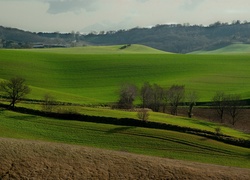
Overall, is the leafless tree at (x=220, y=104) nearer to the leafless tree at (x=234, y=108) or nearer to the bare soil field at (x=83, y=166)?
the leafless tree at (x=234, y=108)

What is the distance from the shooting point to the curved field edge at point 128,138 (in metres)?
39.8

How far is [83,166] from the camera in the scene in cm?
2603

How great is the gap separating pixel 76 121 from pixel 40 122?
187 inches

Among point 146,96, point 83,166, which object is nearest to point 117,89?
point 146,96

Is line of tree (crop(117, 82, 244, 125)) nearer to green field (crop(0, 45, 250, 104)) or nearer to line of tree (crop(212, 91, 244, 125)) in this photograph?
line of tree (crop(212, 91, 244, 125))

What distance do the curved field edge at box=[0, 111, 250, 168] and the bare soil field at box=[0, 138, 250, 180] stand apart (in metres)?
11.2

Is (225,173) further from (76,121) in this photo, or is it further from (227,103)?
(227,103)

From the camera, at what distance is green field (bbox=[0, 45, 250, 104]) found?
90188 millimetres

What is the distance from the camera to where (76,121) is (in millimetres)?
48406

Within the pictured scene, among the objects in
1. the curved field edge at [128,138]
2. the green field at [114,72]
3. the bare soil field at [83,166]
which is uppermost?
the green field at [114,72]

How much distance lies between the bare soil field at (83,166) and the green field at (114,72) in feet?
139

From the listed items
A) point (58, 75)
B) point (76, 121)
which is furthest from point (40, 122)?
point (58, 75)

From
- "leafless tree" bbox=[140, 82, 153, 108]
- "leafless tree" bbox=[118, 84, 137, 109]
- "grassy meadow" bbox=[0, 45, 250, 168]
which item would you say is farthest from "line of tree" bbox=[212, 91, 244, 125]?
"leafless tree" bbox=[118, 84, 137, 109]

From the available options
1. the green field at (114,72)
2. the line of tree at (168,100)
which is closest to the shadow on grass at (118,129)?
the line of tree at (168,100)
